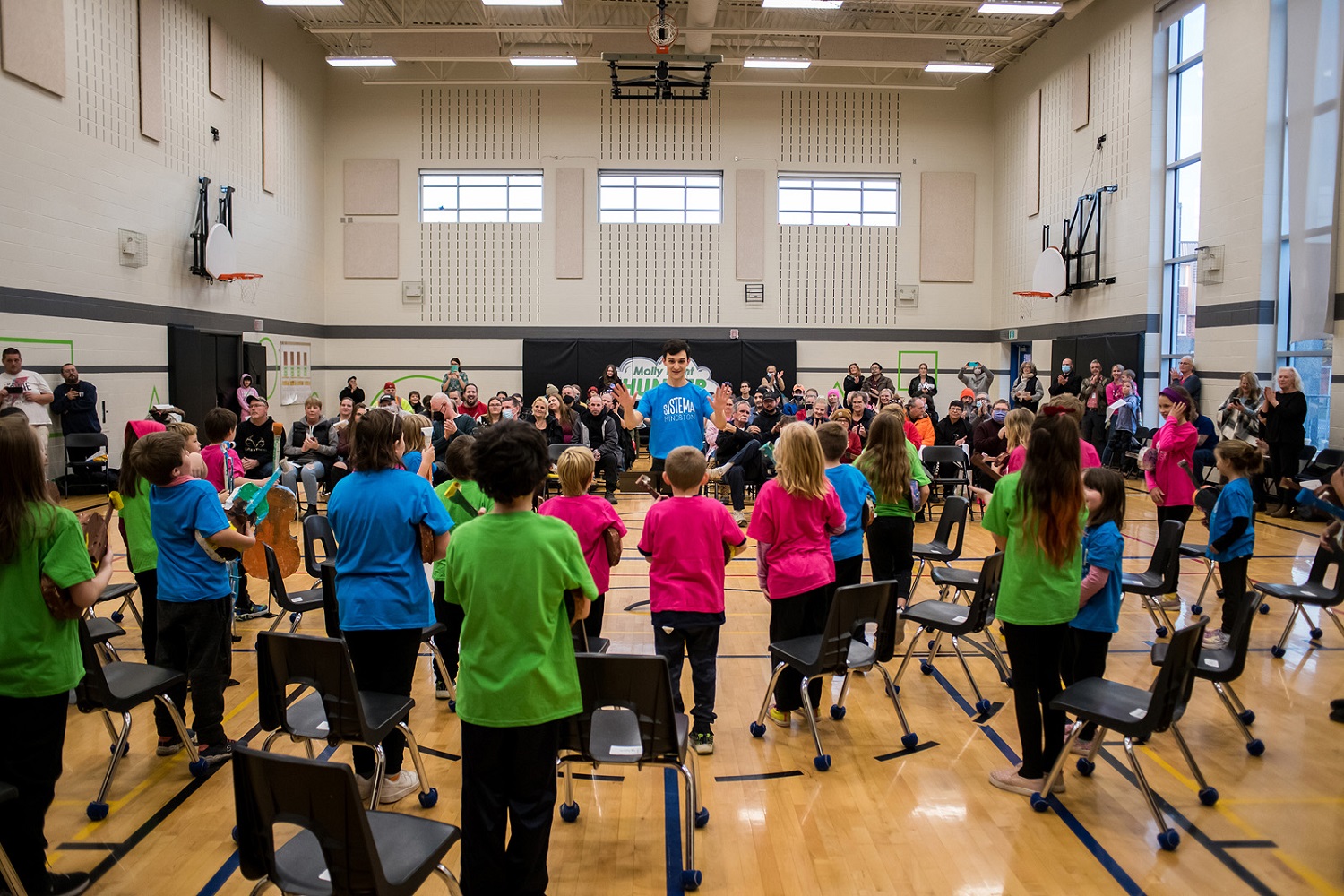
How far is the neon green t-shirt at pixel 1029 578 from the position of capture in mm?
3469

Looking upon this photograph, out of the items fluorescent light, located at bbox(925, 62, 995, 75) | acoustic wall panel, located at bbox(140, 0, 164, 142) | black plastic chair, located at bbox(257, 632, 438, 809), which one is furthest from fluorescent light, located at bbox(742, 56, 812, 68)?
black plastic chair, located at bbox(257, 632, 438, 809)

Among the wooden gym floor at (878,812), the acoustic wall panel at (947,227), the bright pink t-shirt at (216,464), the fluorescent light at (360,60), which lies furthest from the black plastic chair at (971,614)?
the acoustic wall panel at (947,227)

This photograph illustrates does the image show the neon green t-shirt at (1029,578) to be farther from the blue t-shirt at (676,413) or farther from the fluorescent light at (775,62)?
the fluorescent light at (775,62)

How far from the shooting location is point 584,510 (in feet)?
13.2

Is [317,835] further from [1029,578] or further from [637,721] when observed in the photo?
[1029,578]

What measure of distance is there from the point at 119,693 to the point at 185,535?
67cm

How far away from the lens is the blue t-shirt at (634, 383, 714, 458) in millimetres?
6461

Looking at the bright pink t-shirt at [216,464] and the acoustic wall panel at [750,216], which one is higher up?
the acoustic wall panel at [750,216]

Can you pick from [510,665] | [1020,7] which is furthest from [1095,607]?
[1020,7]

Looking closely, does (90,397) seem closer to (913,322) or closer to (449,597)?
(449,597)

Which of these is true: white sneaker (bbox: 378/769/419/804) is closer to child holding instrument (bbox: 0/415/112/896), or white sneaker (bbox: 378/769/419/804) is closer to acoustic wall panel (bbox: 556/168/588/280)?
child holding instrument (bbox: 0/415/112/896)

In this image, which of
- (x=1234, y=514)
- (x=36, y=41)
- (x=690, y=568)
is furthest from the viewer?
(x=36, y=41)

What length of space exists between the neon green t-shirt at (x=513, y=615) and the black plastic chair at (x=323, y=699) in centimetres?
87

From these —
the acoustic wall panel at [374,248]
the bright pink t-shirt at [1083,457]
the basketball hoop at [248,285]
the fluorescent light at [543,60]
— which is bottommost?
the bright pink t-shirt at [1083,457]
